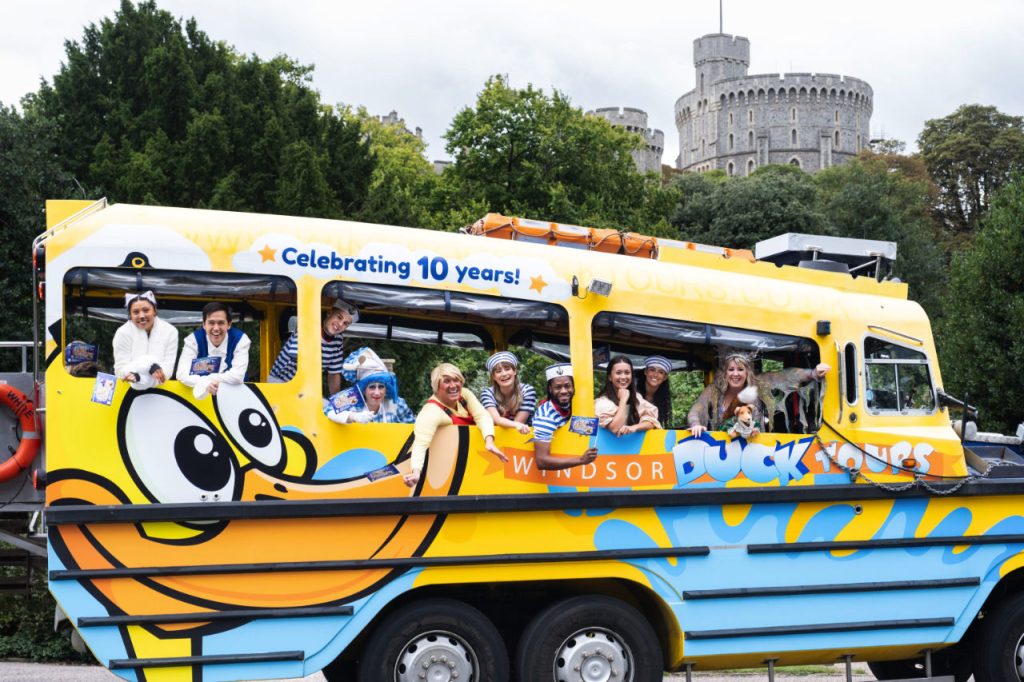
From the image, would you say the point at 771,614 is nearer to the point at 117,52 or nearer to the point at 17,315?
the point at 17,315

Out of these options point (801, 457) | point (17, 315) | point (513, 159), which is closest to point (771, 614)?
point (801, 457)

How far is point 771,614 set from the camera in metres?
7.82

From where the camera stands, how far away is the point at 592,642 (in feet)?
25.0

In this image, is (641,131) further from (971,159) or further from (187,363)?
(187,363)

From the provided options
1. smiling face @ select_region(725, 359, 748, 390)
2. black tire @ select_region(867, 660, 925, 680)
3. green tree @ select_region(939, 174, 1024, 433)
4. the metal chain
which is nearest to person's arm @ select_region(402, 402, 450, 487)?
smiling face @ select_region(725, 359, 748, 390)

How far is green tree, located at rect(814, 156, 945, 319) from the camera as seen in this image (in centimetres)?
5738

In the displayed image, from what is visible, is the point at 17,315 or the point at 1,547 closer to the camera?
the point at 1,547

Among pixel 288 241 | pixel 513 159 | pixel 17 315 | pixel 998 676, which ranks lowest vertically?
pixel 998 676

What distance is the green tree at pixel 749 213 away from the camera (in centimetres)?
6109

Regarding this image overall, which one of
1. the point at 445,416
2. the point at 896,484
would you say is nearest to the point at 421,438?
the point at 445,416

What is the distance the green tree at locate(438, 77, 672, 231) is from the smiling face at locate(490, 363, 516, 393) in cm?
3446

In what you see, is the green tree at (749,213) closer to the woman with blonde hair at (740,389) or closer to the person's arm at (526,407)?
the woman with blonde hair at (740,389)

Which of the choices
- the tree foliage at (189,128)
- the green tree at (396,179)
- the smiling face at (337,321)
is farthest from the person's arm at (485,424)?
the green tree at (396,179)

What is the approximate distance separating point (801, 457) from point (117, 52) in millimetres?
29589
